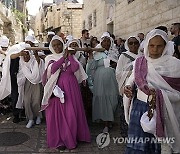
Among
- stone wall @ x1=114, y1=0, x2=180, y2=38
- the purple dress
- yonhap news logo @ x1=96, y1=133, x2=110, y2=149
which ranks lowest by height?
yonhap news logo @ x1=96, y1=133, x2=110, y2=149

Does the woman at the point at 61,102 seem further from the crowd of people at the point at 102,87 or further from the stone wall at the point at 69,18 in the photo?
the stone wall at the point at 69,18

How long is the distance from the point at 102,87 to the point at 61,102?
1024 millimetres

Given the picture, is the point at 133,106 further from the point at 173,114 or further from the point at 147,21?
the point at 147,21

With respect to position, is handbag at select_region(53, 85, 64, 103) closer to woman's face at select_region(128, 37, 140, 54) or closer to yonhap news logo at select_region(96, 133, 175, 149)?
yonhap news logo at select_region(96, 133, 175, 149)

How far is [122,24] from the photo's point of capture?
38.8 ft

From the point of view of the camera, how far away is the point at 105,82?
4.84m

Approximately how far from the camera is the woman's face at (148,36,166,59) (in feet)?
9.04

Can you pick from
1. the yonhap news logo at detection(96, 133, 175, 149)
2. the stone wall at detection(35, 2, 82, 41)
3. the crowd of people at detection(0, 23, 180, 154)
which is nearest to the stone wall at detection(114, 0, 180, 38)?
the crowd of people at detection(0, 23, 180, 154)

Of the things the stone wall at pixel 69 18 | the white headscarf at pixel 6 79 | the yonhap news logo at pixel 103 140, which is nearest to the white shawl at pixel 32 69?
the white headscarf at pixel 6 79

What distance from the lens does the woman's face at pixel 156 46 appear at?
2.75 metres

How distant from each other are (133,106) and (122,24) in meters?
9.28

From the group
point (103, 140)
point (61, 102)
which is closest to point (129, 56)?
point (61, 102)

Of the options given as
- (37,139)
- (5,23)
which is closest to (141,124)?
(37,139)

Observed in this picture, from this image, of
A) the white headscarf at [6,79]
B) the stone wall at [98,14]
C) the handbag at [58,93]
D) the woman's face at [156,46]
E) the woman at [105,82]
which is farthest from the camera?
the stone wall at [98,14]
